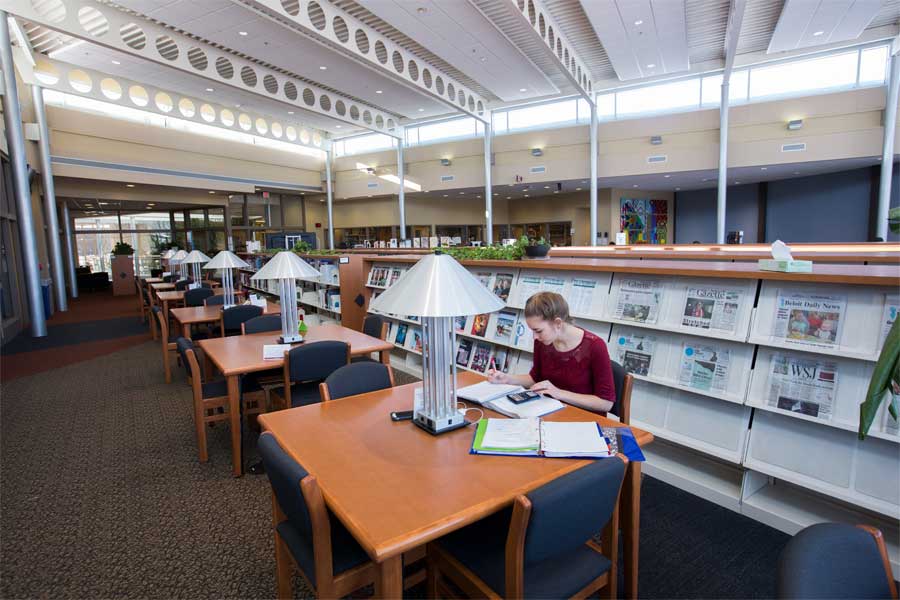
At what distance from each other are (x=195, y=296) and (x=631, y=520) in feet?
22.3

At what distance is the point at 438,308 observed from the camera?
175 cm

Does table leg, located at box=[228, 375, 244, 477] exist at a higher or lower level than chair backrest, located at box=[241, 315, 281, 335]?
lower

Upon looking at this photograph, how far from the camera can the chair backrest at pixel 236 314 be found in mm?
5324

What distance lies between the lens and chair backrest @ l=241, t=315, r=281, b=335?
14.6 feet

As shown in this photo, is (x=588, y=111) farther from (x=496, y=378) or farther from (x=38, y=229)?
(x=38, y=229)

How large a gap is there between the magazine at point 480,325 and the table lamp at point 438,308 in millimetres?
2291

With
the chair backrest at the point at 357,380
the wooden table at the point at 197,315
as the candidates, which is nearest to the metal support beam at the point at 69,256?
the wooden table at the point at 197,315

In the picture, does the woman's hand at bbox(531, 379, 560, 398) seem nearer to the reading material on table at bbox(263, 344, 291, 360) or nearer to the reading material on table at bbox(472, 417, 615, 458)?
the reading material on table at bbox(472, 417, 615, 458)

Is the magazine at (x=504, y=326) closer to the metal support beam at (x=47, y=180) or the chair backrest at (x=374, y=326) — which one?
the chair backrest at (x=374, y=326)

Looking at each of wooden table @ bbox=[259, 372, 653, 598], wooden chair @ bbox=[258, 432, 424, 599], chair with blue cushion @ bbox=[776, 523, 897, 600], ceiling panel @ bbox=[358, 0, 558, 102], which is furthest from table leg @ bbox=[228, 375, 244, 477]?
ceiling panel @ bbox=[358, 0, 558, 102]

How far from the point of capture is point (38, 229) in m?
12.4

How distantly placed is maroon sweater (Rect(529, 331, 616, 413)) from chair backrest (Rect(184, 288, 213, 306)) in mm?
5987

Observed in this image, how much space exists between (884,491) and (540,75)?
11304 mm

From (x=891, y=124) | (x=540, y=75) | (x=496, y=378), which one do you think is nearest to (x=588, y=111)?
(x=540, y=75)
